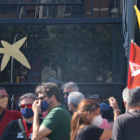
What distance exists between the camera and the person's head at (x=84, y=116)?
101 inches

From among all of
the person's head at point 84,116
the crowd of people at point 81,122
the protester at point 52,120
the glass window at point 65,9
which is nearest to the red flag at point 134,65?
the crowd of people at point 81,122

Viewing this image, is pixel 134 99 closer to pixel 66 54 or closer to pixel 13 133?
pixel 13 133

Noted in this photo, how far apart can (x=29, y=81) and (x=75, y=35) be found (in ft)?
6.06

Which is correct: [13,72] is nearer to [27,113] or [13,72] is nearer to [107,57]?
[107,57]

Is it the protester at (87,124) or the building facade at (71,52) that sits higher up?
the building facade at (71,52)

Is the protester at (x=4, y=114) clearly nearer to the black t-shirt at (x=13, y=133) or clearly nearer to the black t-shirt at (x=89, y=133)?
the black t-shirt at (x=13, y=133)

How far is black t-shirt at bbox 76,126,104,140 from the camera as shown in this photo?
2461mm

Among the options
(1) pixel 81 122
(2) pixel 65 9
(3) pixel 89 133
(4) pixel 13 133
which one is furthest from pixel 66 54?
(3) pixel 89 133

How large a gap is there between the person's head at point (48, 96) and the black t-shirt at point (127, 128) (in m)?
0.85

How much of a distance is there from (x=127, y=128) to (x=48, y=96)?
105cm

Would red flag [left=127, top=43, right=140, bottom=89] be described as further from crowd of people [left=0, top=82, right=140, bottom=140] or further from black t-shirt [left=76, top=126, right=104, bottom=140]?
black t-shirt [left=76, top=126, right=104, bottom=140]

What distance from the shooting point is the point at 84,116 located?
8.50 ft

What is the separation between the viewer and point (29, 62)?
6777mm

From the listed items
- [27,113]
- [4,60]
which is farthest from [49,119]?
[4,60]
